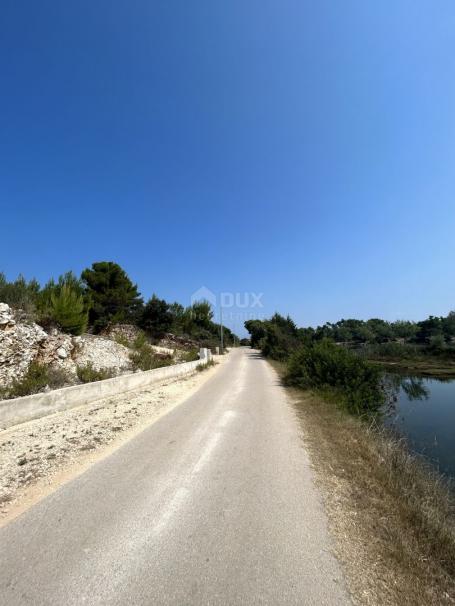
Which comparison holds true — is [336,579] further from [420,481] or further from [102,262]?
[102,262]

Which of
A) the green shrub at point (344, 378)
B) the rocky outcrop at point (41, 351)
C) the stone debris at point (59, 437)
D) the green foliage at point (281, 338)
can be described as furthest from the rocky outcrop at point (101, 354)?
the green foliage at point (281, 338)

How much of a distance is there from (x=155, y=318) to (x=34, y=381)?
816 inches

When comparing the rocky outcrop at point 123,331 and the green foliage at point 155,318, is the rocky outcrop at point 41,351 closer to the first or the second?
the rocky outcrop at point 123,331

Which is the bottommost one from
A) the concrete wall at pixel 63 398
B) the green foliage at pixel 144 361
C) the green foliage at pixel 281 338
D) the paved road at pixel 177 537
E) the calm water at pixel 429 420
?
the calm water at pixel 429 420

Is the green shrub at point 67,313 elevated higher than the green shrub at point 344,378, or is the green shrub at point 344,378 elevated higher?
the green shrub at point 67,313

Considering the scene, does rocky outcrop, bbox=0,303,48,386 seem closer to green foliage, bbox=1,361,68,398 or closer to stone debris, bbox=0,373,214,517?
green foliage, bbox=1,361,68,398

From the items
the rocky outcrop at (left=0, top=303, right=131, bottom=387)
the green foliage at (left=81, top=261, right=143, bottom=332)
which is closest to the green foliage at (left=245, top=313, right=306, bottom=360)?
the green foliage at (left=81, top=261, right=143, bottom=332)

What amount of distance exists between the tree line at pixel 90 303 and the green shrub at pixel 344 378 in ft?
38.6

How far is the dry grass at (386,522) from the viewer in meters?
2.33

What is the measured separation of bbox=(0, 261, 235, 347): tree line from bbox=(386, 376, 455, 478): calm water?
15041 millimetres

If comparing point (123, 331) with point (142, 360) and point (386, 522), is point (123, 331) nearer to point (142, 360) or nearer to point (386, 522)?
point (142, 360)

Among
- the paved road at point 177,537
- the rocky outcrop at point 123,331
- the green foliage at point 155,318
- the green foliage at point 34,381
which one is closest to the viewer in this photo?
the paved road at point 177,537

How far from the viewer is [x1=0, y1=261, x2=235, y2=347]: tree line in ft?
45.5

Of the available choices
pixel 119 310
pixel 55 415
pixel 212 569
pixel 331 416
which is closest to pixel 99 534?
pixel 212 569
